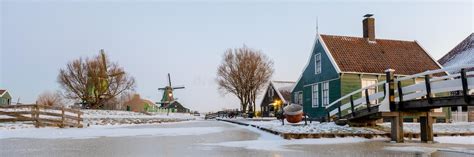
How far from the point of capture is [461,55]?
3441cm

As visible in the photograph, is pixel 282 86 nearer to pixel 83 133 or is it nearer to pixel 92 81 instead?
pixel 92 81

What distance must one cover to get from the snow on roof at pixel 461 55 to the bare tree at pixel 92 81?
3893 cm

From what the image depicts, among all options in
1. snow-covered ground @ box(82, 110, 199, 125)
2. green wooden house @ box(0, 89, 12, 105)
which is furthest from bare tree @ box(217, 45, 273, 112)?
green wooden house @ box(0, 89, 12, 105)

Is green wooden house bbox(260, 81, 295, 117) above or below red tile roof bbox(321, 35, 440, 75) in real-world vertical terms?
below

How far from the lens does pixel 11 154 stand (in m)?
9.11

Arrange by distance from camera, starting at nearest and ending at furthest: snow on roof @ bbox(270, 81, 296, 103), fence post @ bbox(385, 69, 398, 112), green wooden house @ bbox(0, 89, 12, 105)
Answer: fence post @ bbox(385, 69, 398, 112) < snow on roof @ bbox(270, 81, 296, 103) < green wooden house @ bbox(0, 89, 12, 105)

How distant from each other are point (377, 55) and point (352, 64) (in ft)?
8.66

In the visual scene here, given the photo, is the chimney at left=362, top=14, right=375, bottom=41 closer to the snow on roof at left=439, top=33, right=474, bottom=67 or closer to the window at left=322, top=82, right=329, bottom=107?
the window at left=322, top=82, right=329, bottom=107

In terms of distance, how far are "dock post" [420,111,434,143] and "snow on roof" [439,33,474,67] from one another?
21728mm

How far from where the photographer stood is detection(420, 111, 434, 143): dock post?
12.8 m

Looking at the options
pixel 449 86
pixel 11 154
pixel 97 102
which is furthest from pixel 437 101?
pixel 97 102

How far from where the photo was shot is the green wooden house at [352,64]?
23703mm

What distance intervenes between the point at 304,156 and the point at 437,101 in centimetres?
515

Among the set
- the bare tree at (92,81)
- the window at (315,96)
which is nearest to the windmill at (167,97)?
the bare tree at (92,81)
